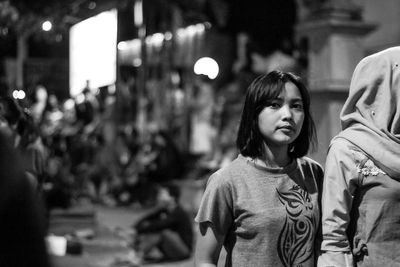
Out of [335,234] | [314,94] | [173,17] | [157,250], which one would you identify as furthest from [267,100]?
[173,17]

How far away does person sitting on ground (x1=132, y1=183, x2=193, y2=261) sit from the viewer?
41.1 feet

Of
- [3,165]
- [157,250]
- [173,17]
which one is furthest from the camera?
[173,17]

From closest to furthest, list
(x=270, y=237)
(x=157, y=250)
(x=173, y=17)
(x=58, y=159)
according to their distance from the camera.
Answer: (x=270, y=237), (x=157, y=250), (x=58, y=159), (x=173, y=17)

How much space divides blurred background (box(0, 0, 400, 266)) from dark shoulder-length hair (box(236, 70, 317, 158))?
6.31 m

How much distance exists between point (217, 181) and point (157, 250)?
32.8 ft

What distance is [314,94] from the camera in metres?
10.5

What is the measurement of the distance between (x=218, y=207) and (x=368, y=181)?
66 cm

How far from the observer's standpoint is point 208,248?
11.6ft

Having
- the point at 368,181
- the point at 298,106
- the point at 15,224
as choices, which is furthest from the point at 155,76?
the point at 15,224

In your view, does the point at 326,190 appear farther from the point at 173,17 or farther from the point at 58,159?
the point at 173,17

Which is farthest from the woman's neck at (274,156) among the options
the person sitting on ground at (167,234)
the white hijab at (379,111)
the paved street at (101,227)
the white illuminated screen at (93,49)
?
the white illuminated screen at (93,49)

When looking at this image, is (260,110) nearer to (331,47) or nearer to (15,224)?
(15,224)

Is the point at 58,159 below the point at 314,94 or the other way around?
below

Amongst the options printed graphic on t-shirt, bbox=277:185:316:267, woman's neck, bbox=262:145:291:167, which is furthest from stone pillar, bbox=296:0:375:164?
printed graphic on t-shirt, bbox=277:185:316:267
